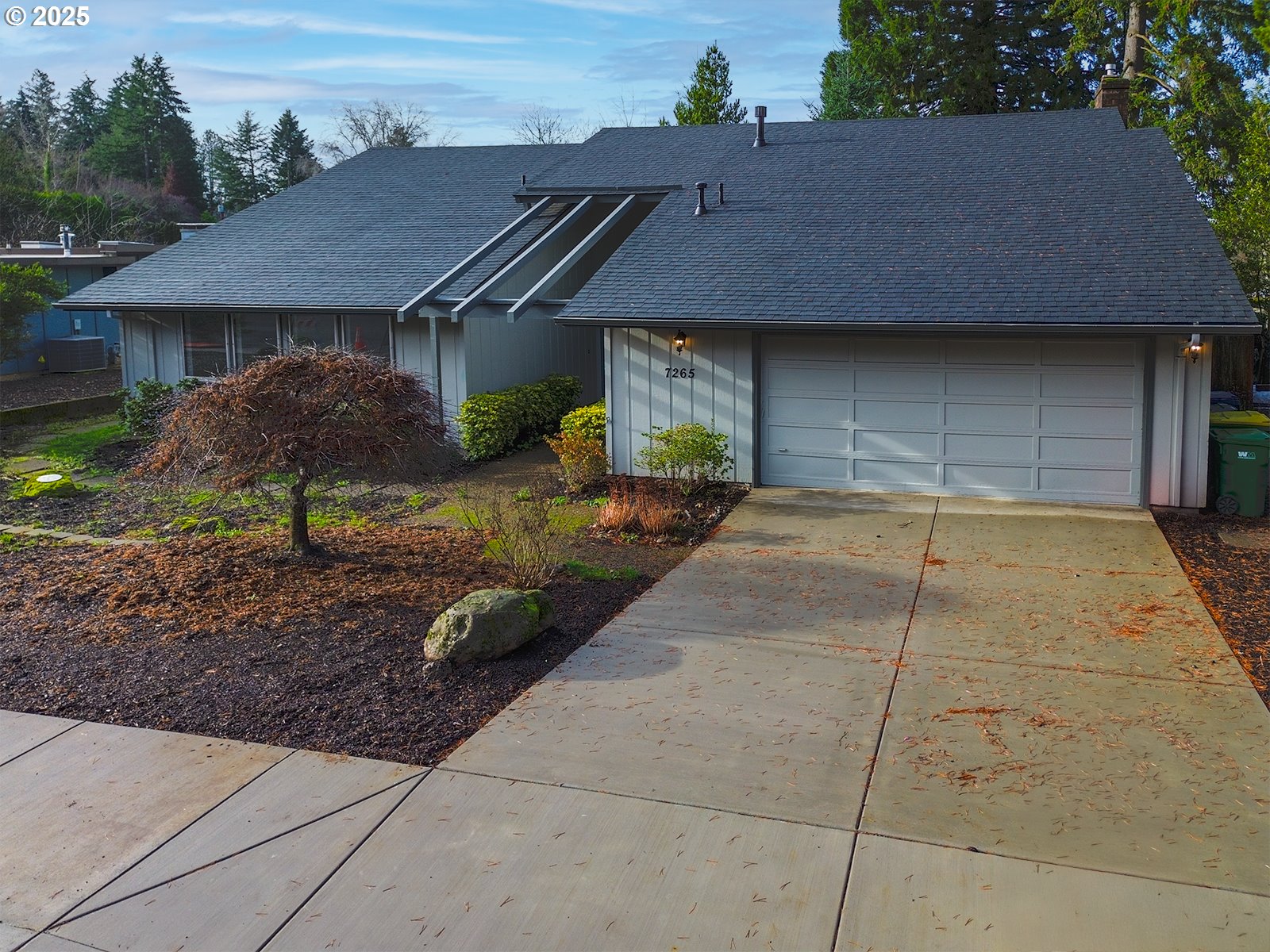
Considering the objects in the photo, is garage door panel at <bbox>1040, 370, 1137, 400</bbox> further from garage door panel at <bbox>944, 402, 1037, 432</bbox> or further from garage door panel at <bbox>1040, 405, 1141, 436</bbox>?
garage door panel at <bbox>944, 402, 1037, 432</bbox>

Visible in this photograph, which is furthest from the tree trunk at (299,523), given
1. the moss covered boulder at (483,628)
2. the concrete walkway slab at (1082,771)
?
the concrete walkway slab at (1082,771)

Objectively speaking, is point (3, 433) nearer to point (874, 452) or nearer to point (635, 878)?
point (874, 452)

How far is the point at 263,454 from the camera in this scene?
9.07m

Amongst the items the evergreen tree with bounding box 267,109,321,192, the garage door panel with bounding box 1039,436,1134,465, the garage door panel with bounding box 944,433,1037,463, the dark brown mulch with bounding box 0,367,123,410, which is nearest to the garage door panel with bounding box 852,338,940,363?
the garage door panel with bounding box 944,433,1037,463

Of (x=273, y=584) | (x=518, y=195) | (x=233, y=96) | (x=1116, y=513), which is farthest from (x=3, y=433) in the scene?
(x=233, y=96)

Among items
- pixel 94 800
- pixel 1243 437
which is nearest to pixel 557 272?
pixel 1243 437

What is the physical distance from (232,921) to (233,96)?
57.4m

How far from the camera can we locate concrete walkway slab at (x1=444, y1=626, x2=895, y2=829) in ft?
18.7

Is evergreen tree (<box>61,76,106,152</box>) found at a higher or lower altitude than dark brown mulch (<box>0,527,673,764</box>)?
higher

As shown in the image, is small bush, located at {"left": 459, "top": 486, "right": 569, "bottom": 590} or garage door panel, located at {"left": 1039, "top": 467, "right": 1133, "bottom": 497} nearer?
small bush, located at {"left": 459, "top": 486, "right": 569, "bottom": 590}

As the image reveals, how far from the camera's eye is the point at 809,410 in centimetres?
1331

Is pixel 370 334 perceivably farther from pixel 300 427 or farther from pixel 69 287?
pixel 69 287

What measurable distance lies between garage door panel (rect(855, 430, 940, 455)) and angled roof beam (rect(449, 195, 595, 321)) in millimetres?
5147

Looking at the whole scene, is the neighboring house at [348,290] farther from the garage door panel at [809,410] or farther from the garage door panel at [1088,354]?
the garage door panel at [1088,354]
